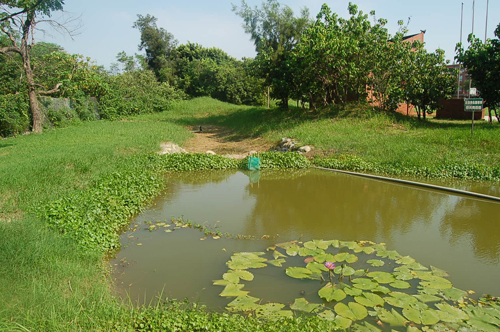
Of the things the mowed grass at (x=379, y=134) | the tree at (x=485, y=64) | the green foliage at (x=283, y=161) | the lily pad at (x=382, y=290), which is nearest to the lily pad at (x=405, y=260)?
the lily pad at (x=382, y=290)

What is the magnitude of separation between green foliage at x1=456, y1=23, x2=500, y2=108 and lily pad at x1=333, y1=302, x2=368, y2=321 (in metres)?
12.9

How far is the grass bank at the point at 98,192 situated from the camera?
3342 mm

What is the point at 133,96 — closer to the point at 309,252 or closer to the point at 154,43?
the point at 154,43

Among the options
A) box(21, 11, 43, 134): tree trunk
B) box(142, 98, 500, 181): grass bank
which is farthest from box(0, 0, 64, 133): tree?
box(142, 98, 500, 181): grass bank

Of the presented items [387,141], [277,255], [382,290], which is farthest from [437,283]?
[387,141]

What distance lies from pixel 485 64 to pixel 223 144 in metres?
10.7

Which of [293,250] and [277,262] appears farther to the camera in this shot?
[293,250]

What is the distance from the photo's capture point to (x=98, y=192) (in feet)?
21.6

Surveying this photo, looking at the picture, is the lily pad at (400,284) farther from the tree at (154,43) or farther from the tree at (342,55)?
the tree at (154,43)

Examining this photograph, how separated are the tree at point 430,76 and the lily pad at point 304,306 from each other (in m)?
13.7

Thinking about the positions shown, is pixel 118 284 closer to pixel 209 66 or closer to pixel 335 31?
pixel 335 31

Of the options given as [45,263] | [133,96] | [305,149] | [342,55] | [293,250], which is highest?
[342,55]

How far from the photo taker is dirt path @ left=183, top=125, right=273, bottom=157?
1483cm

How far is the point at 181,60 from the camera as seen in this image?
40938mm
